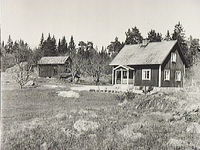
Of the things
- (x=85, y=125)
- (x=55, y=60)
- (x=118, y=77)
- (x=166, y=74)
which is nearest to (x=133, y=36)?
(x=55, y=60)

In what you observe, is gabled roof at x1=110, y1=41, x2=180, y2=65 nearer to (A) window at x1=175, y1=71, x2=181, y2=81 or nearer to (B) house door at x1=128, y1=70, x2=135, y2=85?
(B) house door at x1=128, y1=70, x2=135, y2=85

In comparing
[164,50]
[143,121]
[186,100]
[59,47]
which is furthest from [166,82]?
[59,47]

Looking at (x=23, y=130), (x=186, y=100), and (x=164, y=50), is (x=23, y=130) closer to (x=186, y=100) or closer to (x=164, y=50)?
(x=186, y=100)

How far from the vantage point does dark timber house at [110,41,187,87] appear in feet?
80.9

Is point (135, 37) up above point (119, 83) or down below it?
above

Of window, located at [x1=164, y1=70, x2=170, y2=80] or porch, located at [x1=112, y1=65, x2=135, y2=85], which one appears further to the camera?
porch, located at [x1=112, y1=65, x2=135, y2=85]

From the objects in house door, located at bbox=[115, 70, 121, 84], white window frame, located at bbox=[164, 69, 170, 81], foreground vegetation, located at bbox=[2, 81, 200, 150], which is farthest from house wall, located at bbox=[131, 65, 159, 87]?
foreground vegetation, located at bbox=[2, 81, 200, 150]

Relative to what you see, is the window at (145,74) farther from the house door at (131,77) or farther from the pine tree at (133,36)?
the pine tree at (133,36)

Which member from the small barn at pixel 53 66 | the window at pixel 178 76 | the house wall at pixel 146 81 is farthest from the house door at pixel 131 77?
the small barn at pixel 53 66

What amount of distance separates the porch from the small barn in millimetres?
15630

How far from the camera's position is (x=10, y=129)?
7.63 meters

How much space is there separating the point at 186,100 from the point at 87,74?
3299 centimetres

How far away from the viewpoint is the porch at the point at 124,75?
2617cm

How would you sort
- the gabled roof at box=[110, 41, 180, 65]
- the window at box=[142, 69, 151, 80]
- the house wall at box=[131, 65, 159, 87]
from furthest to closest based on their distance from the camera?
the window at box=[142, 69, 151, 80], the gabled roof at box=[110, 41, 180, 65], the house wall at box=[131, 65, 159, 87]
